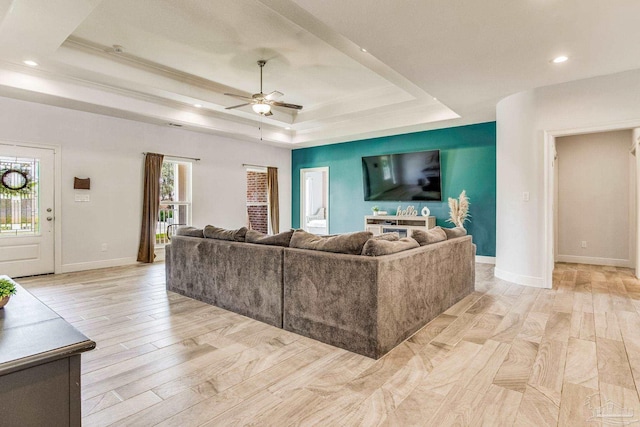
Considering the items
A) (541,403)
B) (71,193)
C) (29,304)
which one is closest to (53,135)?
(71,193)

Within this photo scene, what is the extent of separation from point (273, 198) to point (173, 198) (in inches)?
95.8

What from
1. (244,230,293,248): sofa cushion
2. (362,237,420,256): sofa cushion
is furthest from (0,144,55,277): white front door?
(362,237,420,256): sofa cushion

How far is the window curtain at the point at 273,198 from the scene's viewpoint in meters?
8.60

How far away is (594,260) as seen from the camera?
19.9 ft

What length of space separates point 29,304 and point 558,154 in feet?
24.9

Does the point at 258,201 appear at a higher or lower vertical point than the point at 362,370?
higher

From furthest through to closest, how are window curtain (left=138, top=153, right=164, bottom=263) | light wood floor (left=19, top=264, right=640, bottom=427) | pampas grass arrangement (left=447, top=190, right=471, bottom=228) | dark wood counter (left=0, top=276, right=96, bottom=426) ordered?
window curtain (left=138, top=153, right=164, bottom=263) < pampas grass arrangement (left=447, top=190, right=471, bottom=228) < light wood floor (left=19, top=264, right=640, bottom=427) < dark wood counter (left=0, top=276, right=96, bottom=426)

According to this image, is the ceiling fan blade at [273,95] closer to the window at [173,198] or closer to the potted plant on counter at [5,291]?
the window at [173,198]

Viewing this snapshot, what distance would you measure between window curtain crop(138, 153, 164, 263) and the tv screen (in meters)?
4.28

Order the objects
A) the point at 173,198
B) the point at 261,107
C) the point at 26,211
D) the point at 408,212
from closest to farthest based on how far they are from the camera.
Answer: the point at 261,107, the point at 26,211, the point at 173,198, the point at 408,212

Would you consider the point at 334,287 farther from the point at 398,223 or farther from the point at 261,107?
the point at 398,223

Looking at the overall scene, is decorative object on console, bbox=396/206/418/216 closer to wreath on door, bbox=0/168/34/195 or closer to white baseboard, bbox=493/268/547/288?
white baseboard, bbox=493/268/547/288

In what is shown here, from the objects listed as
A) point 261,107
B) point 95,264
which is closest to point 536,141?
point 261,107

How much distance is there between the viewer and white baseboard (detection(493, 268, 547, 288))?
4539 millimetres
